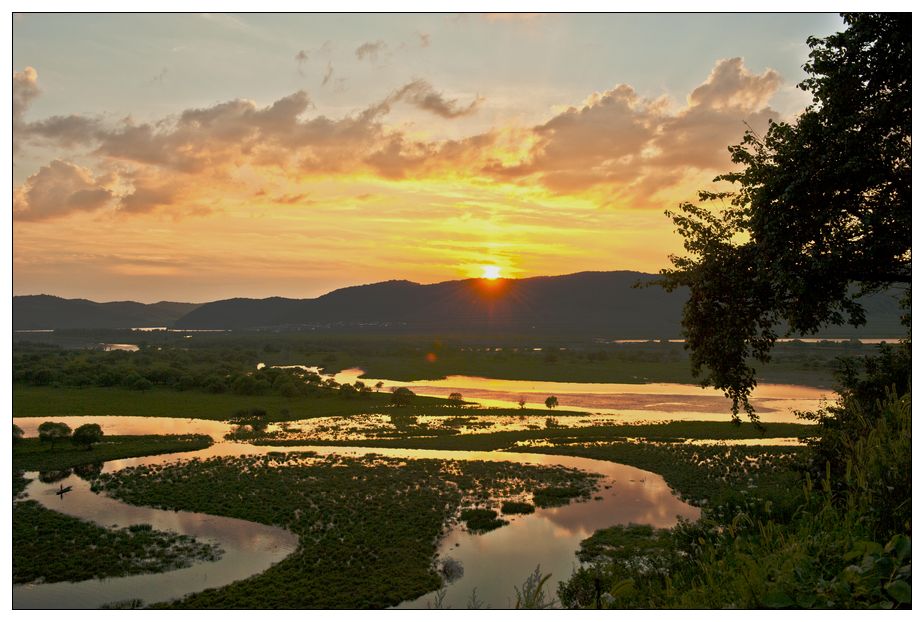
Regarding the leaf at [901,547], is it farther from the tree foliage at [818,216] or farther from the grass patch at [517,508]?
the grass patch at [517,508]

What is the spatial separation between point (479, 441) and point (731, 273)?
146 ft

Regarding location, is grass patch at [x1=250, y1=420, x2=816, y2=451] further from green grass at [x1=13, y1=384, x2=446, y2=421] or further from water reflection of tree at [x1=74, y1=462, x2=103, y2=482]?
green grass at [x1=13, y1=384, x2=446, y2=421]

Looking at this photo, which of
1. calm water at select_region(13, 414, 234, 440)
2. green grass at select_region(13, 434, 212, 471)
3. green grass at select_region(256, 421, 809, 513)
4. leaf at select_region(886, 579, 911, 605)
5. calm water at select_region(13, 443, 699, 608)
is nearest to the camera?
leaf at select_region(886, 579, 911, 605)

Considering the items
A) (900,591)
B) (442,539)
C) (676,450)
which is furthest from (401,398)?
(900,591)

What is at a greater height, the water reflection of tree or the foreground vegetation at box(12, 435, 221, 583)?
the foreground vegetation at box(12, 435, 221, 583)

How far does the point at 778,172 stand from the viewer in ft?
60.2

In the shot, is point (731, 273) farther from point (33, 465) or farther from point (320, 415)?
point (320, 415)

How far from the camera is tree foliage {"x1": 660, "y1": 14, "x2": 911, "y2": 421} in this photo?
651 inches

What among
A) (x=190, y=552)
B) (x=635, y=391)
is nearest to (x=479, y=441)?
(x=190, y=552)

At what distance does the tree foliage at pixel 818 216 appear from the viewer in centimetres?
1653

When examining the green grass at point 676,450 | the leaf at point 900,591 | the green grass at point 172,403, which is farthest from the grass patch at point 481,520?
the green grass at point 172,403

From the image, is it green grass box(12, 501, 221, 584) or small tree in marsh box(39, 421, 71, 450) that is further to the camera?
small tree in marsh box(39, 421, 71, 450)

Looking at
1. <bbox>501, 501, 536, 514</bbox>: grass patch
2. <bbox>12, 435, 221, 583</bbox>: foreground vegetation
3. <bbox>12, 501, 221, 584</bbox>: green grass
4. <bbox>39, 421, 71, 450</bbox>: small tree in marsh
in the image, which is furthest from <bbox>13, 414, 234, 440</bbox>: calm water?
<bbox>501, 501, 536, 514</bbox>: grass patch

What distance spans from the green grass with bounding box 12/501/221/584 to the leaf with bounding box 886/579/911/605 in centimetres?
2920
